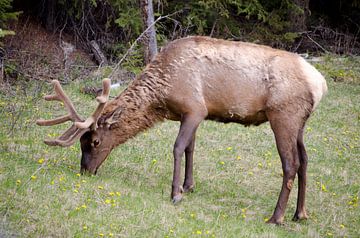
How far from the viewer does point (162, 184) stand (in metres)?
8.38

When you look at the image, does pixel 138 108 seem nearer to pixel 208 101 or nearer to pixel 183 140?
pixel 183 140

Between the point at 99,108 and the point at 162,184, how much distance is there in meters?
1.34

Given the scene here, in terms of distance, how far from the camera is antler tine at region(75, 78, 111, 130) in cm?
784

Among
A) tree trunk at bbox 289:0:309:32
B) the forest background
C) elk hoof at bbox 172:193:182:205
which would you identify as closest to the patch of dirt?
the forest background

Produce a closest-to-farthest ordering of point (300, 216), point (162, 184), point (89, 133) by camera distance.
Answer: point (300, 216) < point (89, 133) < point (162, 184)

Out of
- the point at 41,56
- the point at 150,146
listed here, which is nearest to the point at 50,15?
the point at 41,56

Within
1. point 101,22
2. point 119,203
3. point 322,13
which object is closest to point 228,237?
point 119,203

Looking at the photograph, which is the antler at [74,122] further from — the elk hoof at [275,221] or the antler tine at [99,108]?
the elk hoof at [275,221]

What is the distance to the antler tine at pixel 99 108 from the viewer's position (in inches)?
309

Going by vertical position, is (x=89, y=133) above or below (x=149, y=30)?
above

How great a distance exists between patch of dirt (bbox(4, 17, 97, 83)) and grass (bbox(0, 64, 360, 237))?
79 centimetres

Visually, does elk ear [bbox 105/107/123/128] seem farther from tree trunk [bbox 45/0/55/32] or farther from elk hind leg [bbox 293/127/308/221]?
tree trunk [bbox 45/0/55/32]

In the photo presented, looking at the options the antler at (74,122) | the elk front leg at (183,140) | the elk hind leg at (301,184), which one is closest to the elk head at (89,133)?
the antler at (74,122)

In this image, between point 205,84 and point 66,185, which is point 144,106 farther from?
point 66,185
